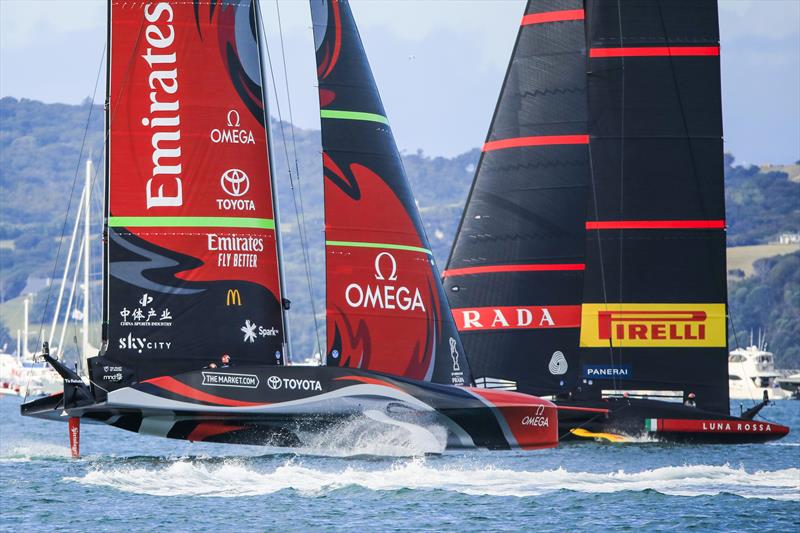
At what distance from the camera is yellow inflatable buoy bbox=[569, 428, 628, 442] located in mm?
24703

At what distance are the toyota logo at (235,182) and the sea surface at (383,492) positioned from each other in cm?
338

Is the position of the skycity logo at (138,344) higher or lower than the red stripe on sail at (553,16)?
lower

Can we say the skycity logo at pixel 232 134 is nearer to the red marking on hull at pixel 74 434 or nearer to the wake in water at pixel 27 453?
the red marking on hull at pixel 74 434

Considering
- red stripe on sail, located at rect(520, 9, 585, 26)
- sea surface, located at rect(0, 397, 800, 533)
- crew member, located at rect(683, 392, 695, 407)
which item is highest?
red stripe on sail, located at rect(520, 9, 585, 26)

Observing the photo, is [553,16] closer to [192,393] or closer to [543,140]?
[543,140]

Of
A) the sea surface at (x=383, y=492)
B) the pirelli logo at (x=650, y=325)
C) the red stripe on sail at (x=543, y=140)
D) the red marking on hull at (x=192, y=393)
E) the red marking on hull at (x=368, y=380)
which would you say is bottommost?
the sea surface at (x=383, y=492)

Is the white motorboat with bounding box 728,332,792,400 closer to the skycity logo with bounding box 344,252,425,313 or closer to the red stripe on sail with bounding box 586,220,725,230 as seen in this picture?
the red stripe on sail with bounding box 586,220,725,230

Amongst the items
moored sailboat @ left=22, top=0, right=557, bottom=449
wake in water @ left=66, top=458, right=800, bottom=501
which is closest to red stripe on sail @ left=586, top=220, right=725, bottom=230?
moored sailboat @ left=22, top=0, right=557, bottom=449

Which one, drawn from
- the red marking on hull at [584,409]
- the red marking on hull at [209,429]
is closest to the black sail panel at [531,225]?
the red marking on hull at [584,409]

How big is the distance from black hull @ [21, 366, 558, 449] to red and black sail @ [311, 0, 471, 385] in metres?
0.74

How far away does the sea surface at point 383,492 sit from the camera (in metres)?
16.0

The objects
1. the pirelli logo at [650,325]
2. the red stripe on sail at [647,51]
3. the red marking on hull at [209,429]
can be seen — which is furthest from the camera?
the red stripe on sail at [647,51]

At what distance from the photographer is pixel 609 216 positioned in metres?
26.2

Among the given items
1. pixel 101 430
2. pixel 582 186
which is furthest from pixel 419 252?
pixel 101 430
